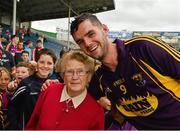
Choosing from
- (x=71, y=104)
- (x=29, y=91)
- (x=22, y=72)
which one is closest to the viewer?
(x=71, y=104)

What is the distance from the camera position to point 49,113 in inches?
99.0

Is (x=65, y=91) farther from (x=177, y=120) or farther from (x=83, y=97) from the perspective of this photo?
(x=177, y=120)

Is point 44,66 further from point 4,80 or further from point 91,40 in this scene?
point 91,40

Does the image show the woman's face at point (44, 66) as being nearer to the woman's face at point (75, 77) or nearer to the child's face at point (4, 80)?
the child's face at point (4, 80)

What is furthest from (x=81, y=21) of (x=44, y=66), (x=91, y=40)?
(x=44, y=66)

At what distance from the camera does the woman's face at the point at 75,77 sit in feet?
8.27

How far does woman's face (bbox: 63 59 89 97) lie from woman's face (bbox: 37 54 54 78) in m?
1.25

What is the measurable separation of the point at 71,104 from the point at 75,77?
0.65 ft

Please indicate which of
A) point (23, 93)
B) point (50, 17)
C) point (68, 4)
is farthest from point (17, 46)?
point (50, 17)

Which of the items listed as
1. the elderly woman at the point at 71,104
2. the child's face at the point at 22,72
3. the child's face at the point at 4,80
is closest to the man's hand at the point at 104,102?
the elderly woman at the point at 71,104

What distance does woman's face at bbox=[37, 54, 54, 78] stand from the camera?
150 inches

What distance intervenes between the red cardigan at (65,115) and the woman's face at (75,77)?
0.09 m

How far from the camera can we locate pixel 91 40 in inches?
98.1

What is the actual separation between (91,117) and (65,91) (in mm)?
280
